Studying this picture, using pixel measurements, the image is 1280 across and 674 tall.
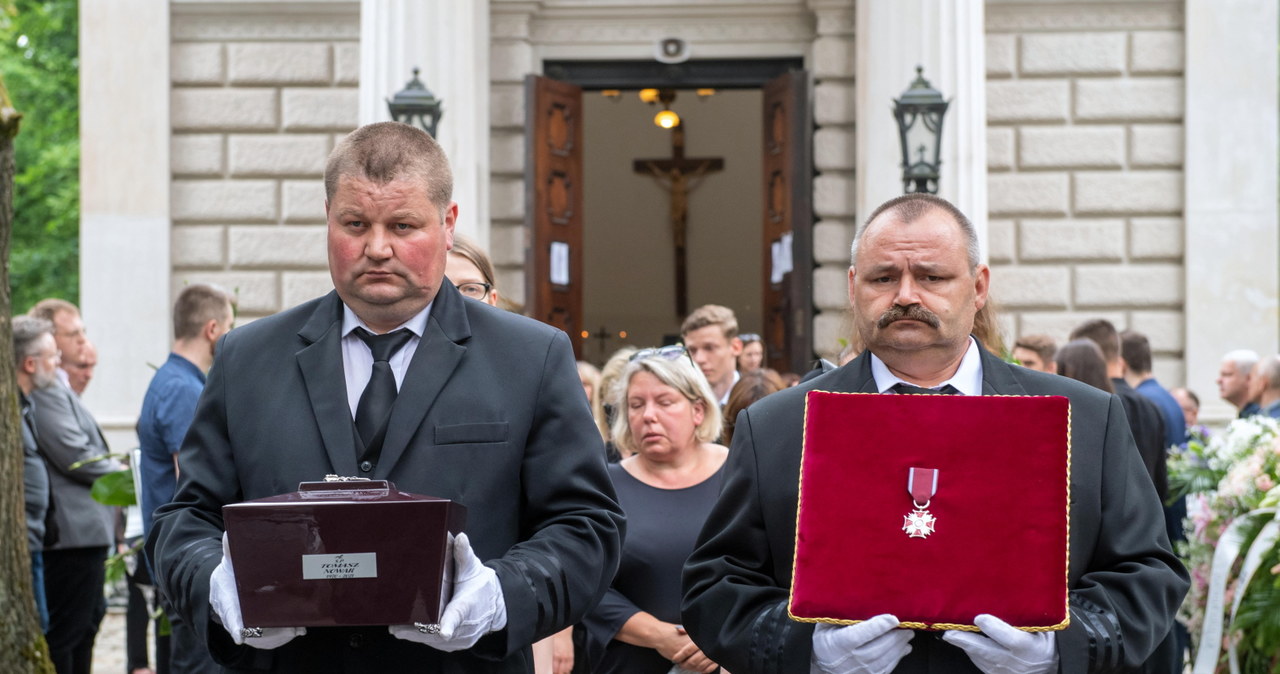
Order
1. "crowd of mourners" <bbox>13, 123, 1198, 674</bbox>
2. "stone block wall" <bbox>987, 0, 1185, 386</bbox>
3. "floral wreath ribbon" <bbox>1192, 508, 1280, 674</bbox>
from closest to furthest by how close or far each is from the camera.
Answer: "crowd of mourners" <bbox>13, 123, 1198, 674</bbox>, "floral wreath ribbon" <bbox>1192, 508, 1280, 674</bbox>, "stone block wall" <bbox>987, 0, 1185, 386</bbox>

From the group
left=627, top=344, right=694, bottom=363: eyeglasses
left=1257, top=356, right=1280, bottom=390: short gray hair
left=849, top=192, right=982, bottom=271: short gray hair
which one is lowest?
left=1257, top=356, right=1280, bottom=390: short gray hair

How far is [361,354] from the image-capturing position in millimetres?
3004

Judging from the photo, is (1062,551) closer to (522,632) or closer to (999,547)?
(999,547)

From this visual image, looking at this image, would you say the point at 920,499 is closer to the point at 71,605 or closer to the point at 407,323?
the point at 407,323

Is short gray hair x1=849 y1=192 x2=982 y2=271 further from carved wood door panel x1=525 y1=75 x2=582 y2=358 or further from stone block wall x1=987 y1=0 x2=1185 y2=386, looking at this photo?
stone block wall x1=987 y1=0 x2=1185 y2=386

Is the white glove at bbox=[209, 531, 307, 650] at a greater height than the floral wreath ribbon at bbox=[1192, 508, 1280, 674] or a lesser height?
greater

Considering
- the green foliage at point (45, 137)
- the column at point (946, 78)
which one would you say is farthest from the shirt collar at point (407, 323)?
the green foliage at point (45, 137)

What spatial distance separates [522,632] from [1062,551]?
94cm

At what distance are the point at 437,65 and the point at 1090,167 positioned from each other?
513cm

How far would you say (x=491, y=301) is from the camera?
4.64m

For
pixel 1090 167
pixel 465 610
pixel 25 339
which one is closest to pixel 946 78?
pixel 1090 167

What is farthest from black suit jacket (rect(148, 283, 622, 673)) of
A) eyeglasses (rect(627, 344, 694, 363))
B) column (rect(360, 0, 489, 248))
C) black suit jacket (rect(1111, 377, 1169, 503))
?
column (rect(360, 0, 489, 248))

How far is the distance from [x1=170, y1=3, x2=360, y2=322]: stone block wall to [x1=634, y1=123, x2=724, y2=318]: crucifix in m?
7.85

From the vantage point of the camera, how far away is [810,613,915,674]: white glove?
103 inches
